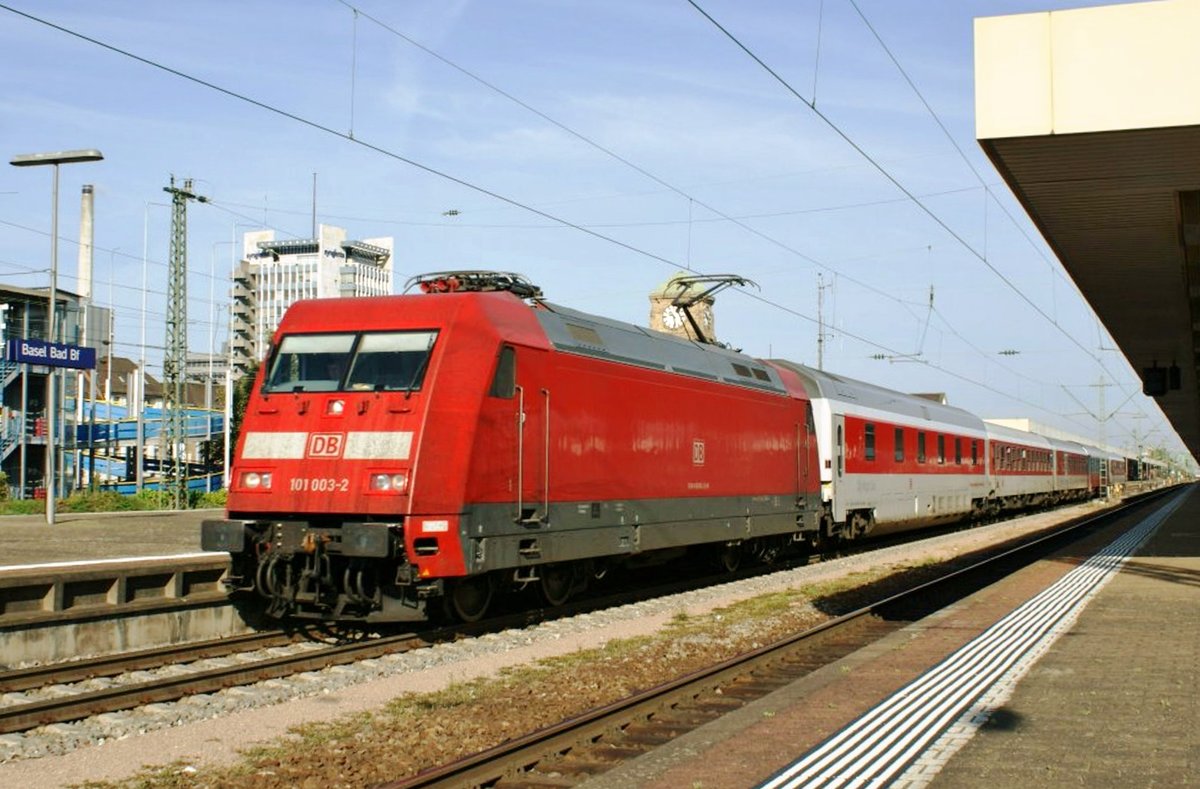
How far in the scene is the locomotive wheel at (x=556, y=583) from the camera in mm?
14359

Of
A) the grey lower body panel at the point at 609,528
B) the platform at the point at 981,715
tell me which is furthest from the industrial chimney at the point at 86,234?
the platform at the point at 981,715

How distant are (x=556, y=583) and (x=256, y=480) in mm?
4191

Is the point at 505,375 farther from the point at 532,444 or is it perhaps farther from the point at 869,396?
the point at 869,396

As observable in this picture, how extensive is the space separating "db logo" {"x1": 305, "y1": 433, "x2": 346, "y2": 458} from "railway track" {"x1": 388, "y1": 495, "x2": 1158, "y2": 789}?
4.47m

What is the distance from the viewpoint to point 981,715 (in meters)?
8.28

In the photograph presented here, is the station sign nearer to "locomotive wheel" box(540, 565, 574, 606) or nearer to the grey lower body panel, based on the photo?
the grey lower body panel

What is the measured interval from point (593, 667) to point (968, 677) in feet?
11.3

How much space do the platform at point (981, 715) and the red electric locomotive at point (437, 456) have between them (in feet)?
Answer: 12.8

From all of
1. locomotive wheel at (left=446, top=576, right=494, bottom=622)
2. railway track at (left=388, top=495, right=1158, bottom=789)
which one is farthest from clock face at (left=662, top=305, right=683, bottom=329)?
locomotive wheel at (left=446, top=576, right=494, bottom=622)

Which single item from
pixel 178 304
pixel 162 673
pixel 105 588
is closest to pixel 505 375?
pixel 162 673

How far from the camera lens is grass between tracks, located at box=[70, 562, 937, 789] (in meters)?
7.16

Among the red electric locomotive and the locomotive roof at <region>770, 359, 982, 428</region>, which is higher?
the locomotive roof at <region>770, 359, 982, 428</region>

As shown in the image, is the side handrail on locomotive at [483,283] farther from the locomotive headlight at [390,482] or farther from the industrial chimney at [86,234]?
the industrial chimney at [86,234]

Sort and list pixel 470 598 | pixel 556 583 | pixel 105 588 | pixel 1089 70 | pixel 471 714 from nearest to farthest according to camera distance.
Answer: pixel 471 714, pixel 1089 70, pixel 105 588, pixel 470 598, pixel 556 583
